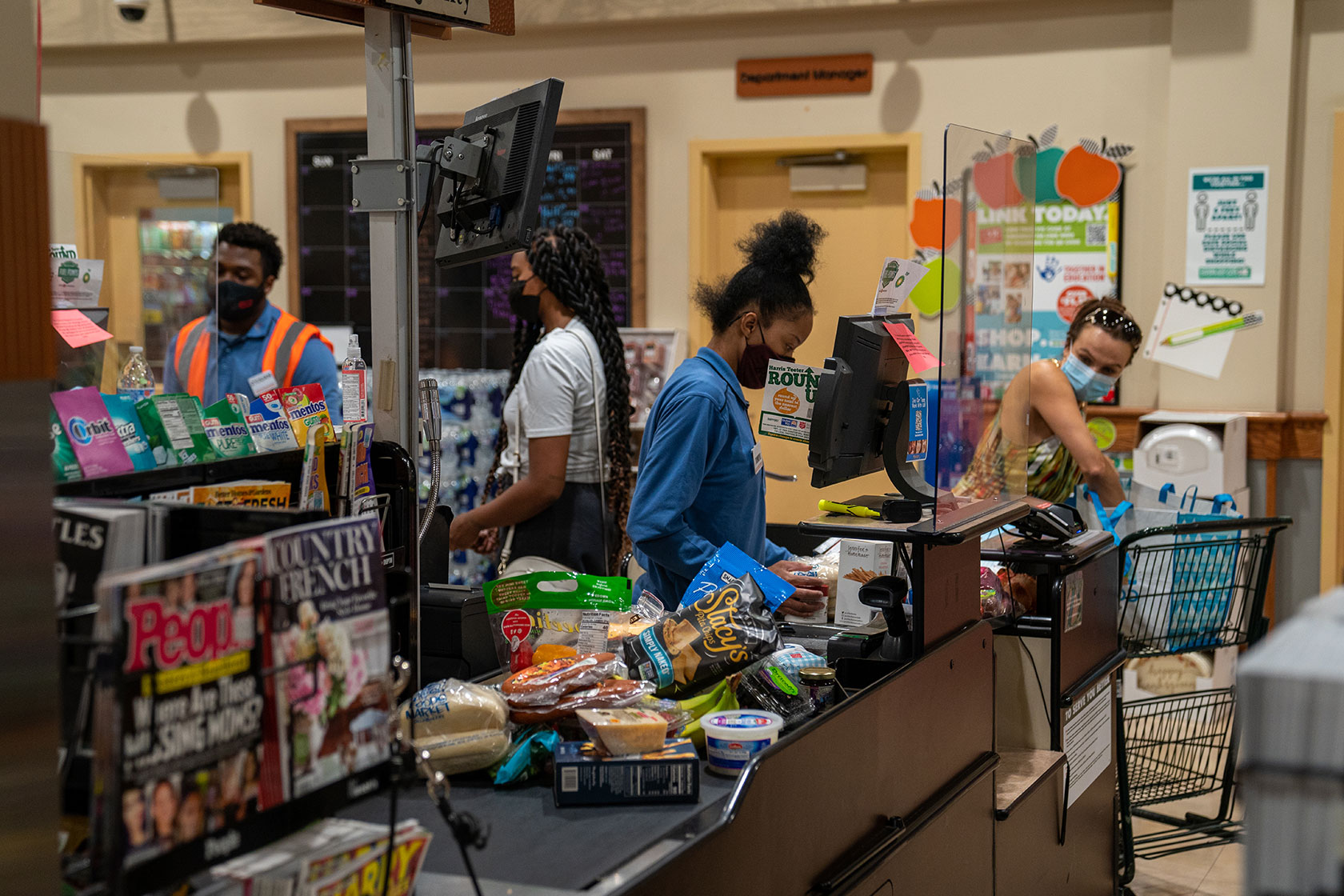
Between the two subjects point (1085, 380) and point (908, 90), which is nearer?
point (1085, 380)

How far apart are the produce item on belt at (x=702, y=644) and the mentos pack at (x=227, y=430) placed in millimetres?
626

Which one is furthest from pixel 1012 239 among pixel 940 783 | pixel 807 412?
pixel 940 783

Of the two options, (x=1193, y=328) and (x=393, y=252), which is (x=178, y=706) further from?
(x=1193, y=328)

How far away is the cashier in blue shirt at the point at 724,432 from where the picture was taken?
2.40 metres

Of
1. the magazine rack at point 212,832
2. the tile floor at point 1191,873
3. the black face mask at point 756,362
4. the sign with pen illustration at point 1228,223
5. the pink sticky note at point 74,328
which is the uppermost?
the sign with pen illustration at point 1228,223

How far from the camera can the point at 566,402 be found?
3330mm

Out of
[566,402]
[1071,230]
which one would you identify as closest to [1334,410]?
[1071,230]

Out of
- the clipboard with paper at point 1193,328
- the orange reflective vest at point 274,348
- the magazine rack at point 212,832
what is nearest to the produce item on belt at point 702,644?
the magazine rack at point 212,832

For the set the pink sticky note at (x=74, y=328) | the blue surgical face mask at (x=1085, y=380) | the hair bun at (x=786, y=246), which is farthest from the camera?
the blue surgical face mask at (x=1085, y=380)

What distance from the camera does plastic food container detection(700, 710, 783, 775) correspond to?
163 centimetres

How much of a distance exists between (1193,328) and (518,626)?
3987 millimetres

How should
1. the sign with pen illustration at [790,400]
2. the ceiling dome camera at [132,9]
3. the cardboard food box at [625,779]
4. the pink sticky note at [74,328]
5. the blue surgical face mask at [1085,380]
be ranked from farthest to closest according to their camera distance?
the ceiling dome camera at [132,9] → the blue surgical face mask at [1085,380] → the sign with pen illustration at [790,400] → the pink sticky note at [74,328] → the cardboard food box at [625,779]

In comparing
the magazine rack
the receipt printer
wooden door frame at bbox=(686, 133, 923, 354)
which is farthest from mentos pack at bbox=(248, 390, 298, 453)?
wooden door frame at bbox=(686, 133, 923, 354)

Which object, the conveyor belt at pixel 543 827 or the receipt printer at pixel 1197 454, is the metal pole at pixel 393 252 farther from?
the receipt printer at pixel 1197 454
